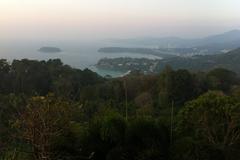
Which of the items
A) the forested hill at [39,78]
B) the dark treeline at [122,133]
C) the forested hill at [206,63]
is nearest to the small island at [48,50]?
the forested hill at [206,63]

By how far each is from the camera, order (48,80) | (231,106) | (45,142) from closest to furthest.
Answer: (45,142)
(231,106)
(48,80)

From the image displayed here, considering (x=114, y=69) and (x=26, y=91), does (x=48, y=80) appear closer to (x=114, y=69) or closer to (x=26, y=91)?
(x=26, y=91)

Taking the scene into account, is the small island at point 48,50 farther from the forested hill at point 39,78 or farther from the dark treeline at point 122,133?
the dark treeline at point 122,133

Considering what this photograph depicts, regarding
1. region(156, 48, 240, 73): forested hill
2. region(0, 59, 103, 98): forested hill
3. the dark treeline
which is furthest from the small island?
the dark treeline

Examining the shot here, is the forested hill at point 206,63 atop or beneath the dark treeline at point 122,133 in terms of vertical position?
beneath

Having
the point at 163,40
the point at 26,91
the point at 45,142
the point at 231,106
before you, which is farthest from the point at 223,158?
the point at 163,40

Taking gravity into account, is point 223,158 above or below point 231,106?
below

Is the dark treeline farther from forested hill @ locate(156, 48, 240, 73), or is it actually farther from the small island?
the small island

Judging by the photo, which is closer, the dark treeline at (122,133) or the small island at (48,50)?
the dark treeline at (122,133)

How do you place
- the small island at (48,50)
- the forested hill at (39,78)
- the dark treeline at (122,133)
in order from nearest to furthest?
the dark treeline at (122,133) < the forested hill at (39,78) < the small island at (48,50)
